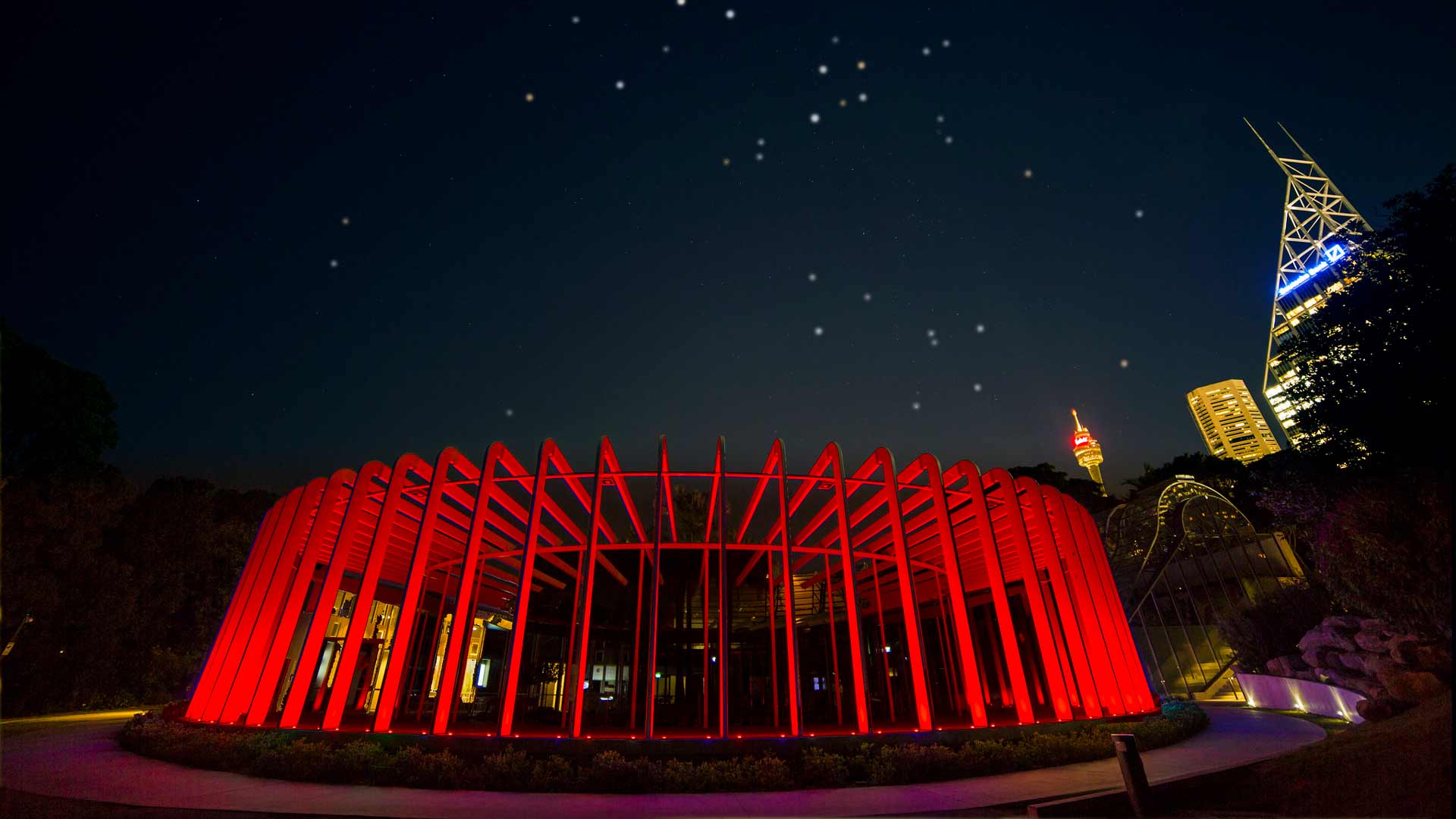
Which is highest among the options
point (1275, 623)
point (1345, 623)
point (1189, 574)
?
point (1189, 574)

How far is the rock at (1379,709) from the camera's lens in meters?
11.2

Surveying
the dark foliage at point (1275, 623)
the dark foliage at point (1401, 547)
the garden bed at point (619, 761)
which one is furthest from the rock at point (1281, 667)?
the garden bed at point (619, 761)

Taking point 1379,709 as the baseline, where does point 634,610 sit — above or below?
above

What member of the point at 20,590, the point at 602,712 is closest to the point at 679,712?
the point at 602,712

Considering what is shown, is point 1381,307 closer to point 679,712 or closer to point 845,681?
point 679,712

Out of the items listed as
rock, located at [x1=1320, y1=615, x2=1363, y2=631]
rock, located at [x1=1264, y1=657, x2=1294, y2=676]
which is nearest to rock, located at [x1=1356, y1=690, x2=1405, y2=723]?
rock, located at [x1=1320, y1=615, x2=1363, y2=631]

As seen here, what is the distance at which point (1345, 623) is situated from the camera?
16.1 meters

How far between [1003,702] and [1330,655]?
11.1 meters

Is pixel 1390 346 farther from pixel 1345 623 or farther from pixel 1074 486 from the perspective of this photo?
pixel 1074 486

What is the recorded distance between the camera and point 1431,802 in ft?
18.1

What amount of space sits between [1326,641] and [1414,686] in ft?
23.1

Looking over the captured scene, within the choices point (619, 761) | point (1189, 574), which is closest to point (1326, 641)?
point (1189, 574)

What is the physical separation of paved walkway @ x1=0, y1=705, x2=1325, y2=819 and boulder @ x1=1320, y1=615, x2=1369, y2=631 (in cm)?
773

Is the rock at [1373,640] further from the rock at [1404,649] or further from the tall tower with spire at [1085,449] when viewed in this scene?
the tall tower with spire at [1085,449]
